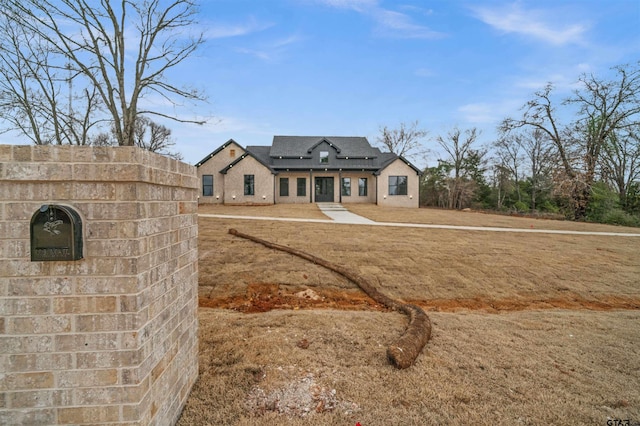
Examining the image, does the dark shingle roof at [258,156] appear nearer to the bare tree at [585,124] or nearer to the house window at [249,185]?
the house window at [249,185]

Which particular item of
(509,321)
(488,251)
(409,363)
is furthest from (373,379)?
(488,251)

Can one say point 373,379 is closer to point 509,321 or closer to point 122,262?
point 122,262

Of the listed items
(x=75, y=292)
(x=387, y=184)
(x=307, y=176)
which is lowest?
(x=75, y=292)

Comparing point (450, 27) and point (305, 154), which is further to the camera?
point (305, 154)

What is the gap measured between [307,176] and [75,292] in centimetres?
2287

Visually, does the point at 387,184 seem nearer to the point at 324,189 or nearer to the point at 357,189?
the point at 357,189

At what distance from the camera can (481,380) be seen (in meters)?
2.85

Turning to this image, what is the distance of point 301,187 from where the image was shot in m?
24.4

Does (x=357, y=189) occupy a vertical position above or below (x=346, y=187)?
below

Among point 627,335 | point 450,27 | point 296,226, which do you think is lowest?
point 627,335

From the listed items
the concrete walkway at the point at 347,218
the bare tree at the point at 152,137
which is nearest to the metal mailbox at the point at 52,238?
the concrete walkway at the point at 347,218

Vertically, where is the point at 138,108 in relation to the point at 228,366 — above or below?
above

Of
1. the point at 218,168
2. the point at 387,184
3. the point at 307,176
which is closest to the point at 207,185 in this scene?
the point at 218,168

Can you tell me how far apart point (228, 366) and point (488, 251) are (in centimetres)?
843
